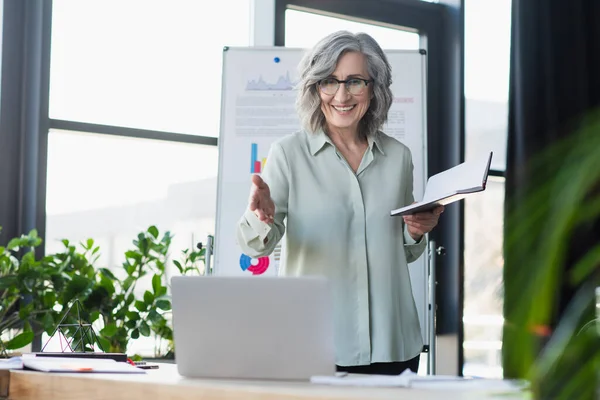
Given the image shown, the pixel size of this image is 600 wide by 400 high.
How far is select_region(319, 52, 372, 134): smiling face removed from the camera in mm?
2084

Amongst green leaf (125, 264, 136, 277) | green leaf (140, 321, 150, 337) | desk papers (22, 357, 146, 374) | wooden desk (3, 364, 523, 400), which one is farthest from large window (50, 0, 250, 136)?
wooden desk (3, 364, 523, 400)

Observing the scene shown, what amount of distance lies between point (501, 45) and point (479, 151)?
0.61 meters

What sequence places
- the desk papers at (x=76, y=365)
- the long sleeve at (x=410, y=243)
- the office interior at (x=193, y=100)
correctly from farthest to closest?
the office interior at (x=193, y=100) → the long sleeve at (x=410, y=243) → the desk papers at (x=76, y=365)

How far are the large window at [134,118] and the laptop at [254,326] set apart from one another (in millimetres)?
1923

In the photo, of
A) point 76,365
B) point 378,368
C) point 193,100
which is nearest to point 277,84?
point 193,100

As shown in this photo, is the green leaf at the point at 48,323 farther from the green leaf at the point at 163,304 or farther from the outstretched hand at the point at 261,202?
the outstretched hand at the point at 261,202

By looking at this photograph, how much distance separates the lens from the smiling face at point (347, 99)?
2.08m

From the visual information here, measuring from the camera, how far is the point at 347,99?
208 cm

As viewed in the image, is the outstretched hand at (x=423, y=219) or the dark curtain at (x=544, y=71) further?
the dark curtain at (x=544, y=71)

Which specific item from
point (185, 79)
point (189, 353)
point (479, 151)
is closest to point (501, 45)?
point (479, 151)

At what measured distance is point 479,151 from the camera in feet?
13.9

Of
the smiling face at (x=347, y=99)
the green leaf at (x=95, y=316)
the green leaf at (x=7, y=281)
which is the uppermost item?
the smiling face at (x=347, y=99)

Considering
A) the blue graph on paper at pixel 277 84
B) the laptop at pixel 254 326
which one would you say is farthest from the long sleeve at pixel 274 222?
the blue graph on paper at pixel 277 84

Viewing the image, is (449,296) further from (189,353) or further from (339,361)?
(189,353)
